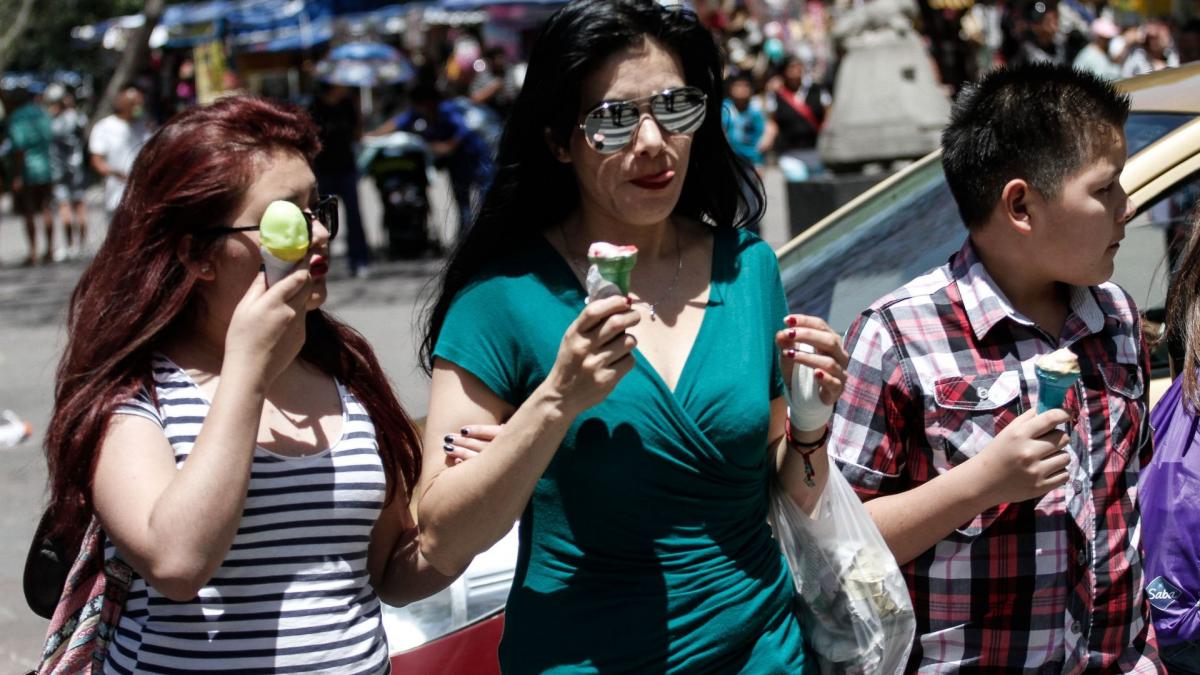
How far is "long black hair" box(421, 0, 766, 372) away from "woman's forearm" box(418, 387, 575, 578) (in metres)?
0.28

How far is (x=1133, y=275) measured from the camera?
4.02 meters

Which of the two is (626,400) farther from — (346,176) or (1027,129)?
(346,176)

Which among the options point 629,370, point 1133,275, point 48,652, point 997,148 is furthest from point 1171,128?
point 48,652

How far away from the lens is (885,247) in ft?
12.8

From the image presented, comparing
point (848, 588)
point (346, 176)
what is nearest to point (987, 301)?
point (848, 588)

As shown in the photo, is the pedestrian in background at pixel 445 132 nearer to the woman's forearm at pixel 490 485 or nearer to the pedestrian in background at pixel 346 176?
the pedestrian in background at pixel 346 176

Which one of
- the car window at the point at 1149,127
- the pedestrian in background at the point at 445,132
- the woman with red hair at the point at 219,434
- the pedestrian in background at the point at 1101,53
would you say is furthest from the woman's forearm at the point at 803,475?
the pedestrian in background at the point at 1101,53

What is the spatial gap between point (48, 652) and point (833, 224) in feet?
8.85

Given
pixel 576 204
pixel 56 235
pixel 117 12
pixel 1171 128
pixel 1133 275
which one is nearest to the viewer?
pixel 576 204

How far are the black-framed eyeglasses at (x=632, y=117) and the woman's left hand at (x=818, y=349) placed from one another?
1.15ft

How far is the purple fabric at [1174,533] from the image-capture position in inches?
102

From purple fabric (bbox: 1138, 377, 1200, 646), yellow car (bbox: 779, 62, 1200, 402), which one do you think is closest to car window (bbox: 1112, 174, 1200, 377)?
yellow car (bbox: 779, 62, 1200, 402)

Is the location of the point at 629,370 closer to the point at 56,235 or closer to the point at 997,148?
the point at 997,148

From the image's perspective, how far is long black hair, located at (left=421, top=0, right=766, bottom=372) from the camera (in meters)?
2.19
